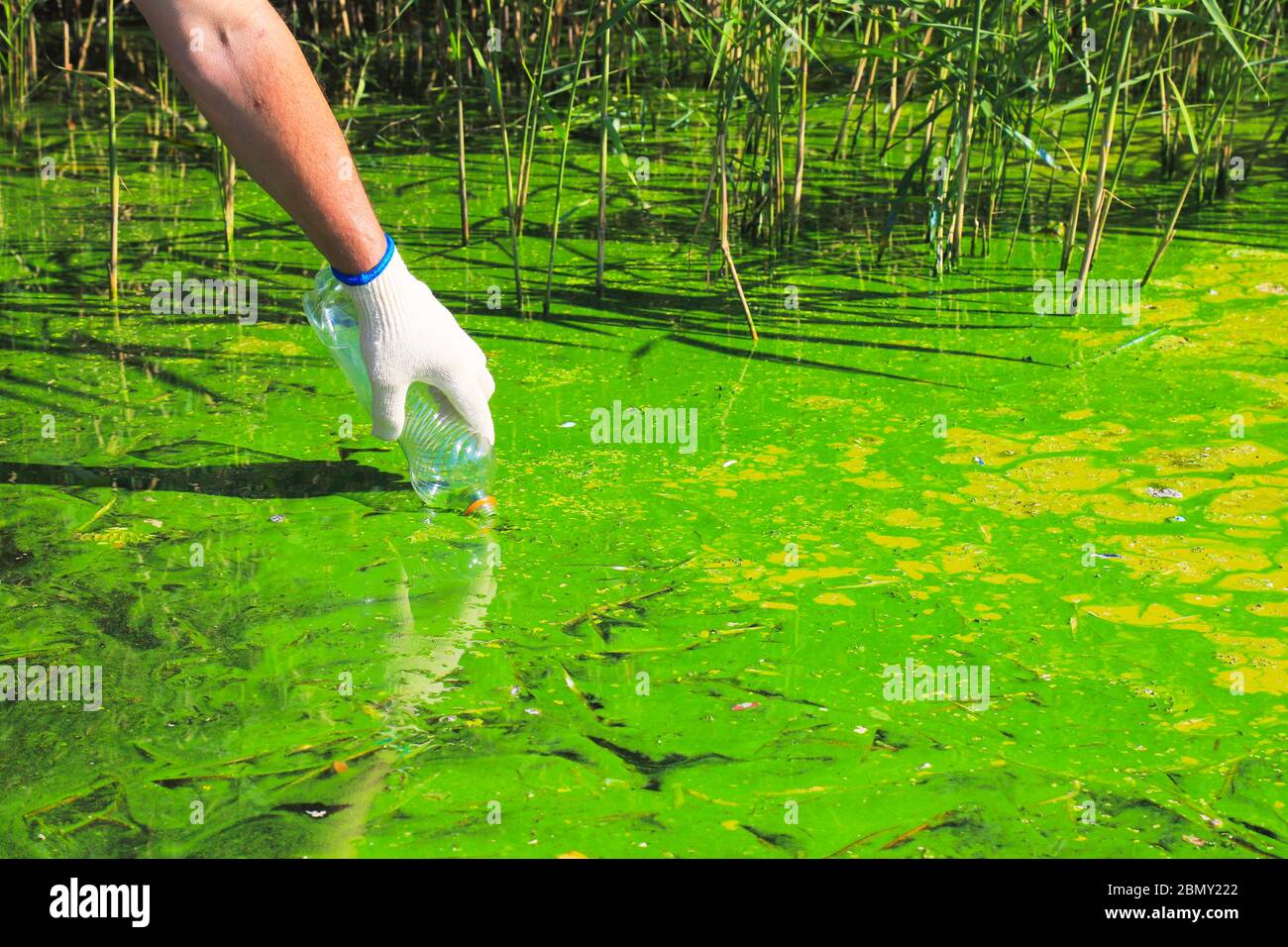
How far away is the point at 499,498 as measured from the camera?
175 centimetres

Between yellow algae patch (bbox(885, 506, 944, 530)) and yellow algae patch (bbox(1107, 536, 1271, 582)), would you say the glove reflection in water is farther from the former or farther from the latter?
yellow algae patch (bbox(1107, 536, 1271, 582))

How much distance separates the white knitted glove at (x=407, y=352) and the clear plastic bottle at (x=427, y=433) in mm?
43

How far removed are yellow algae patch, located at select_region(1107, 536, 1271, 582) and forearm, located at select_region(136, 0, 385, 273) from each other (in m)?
0.93

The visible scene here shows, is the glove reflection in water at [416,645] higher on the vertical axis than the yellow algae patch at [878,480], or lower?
lower

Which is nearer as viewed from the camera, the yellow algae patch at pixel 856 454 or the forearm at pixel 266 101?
the forearm at pixel 266 101

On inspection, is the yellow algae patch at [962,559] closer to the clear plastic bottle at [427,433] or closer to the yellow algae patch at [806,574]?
the yellow algae patch at [806,574]

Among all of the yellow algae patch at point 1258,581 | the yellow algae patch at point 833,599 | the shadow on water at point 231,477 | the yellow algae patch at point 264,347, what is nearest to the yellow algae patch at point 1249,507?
the yellow algae patch at point 1258,581

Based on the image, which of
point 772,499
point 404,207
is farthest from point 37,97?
point 772,499

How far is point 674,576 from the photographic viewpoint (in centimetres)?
157

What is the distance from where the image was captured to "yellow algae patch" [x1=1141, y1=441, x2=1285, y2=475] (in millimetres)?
1829

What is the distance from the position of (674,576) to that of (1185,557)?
573 mm

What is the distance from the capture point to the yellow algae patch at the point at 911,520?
1.68m
